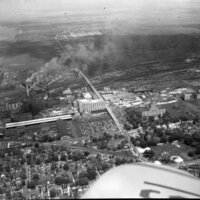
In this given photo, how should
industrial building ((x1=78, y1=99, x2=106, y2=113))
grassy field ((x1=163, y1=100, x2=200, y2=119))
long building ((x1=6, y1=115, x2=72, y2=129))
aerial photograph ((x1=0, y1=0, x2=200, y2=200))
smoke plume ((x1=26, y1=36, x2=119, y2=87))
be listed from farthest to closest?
smoke plume ((x1=26, y1=36, x2=119, y2=87)), industrial building ((x1=78, y1=99, x2=106, y2=113)), grassy field ((x1=163, y1=100, x2=200, y2=119)), long building ((x1=6, y1=115, x2=72, y2=129)), aerial photograph ((x1=0, y1=0, x2=200, y2=200))

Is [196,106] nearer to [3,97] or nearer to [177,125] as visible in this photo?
[177,125]

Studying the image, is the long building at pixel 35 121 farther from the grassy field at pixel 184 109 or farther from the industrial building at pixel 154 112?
the grassy field at pixel 184 109

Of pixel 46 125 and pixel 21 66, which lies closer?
pixel 46 125

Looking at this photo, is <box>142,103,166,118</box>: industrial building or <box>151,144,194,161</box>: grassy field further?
<box>142,103,166,118</box>: industrial building

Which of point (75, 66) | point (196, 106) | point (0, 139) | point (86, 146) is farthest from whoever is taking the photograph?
point (75, 66)

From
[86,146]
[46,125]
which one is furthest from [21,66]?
[86,146]

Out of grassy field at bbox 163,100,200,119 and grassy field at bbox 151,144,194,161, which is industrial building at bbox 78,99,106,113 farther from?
grassy field at bbox 151,144,194,161

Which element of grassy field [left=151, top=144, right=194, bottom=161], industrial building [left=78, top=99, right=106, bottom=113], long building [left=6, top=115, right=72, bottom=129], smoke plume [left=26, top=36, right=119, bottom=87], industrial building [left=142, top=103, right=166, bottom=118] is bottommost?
grassy field [left=151, top=144, right=194, bottom=161]

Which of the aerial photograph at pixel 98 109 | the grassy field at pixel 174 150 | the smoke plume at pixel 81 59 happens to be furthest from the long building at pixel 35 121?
the smoke plume at pixel 81 59

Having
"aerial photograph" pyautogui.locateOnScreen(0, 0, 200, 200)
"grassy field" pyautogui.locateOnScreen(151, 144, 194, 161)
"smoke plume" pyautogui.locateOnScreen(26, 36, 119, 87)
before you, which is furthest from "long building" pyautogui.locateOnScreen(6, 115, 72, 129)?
"smoke plume" pyautogui.locateOnScreen(26, 36, 119, 87)
